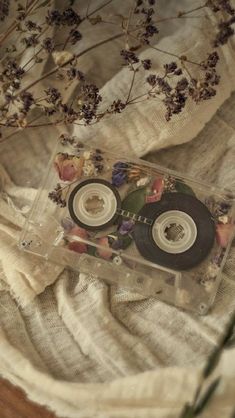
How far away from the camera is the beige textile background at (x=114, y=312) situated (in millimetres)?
782

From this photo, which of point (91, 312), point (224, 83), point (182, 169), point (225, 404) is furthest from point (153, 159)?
point (225, 404)

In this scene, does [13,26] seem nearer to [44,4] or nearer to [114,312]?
[44,4]

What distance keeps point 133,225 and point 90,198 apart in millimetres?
86

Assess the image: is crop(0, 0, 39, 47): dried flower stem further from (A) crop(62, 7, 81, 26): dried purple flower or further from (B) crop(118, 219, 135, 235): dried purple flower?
(B) crop(118, 219, 135, 235): dried purple flower

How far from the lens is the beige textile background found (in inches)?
30.8

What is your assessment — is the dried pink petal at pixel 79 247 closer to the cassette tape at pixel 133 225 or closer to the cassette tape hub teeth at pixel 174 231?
the cassette tape at pixel 133 225

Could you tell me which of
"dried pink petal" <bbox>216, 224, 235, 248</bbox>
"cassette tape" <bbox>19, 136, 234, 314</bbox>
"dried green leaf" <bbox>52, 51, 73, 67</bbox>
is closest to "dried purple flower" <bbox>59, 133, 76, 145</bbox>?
"cassette tape" <bbox>19, 136, 234, 314</bbox>

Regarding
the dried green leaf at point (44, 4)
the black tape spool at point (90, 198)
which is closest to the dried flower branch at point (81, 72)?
the dried green leaf at point (44, 4)

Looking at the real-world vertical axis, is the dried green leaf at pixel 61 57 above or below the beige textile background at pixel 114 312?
above

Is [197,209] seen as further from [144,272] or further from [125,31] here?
[125,31]

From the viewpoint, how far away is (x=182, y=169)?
103 cm

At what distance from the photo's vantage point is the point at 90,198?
0.99 meters

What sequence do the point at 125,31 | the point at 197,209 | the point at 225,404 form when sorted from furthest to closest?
1. the point at 197,209
2. the point at 125,31
3. the point at 225,404

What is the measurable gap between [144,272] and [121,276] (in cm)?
4
